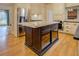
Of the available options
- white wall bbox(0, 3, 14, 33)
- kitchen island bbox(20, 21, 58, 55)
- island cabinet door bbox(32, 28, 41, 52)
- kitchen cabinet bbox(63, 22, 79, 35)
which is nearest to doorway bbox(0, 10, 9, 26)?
white wall bbox(0, 3, 14, 33)

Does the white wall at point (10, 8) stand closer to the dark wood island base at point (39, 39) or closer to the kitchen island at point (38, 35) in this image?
the kitchen island at point (38, 35)

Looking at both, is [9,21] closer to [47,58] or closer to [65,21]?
[47,58]

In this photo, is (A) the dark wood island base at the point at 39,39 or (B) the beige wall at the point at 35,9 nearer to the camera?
(B) the beige wall at the point at 35,9

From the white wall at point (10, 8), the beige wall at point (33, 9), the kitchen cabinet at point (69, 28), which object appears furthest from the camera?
the kitchen cabinet at point (69, 28)

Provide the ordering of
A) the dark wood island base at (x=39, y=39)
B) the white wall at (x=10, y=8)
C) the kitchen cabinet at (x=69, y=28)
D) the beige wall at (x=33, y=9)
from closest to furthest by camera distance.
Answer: the white wall at (x=10, y=8) → the beige wall at (x=33, y=9) → the kitchen cabinet at (x=69, y=28) → the dark wood island base at (x=39, y=39)

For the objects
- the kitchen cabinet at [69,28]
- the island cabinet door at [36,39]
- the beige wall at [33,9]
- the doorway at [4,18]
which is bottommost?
the island cabinet door at [36,39]

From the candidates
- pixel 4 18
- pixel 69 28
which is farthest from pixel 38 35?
pixel 4 18

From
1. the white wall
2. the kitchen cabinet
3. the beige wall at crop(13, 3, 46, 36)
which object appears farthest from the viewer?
the kitchen cabinet

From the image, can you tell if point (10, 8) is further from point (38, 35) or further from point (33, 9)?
point (38, 35)

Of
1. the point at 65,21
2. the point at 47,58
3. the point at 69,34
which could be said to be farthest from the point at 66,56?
the point at 65,21

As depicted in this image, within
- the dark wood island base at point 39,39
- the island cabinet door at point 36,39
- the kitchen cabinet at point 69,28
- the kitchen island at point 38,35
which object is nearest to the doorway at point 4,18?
the kitchen island at point 38,35

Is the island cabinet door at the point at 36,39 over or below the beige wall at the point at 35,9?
below

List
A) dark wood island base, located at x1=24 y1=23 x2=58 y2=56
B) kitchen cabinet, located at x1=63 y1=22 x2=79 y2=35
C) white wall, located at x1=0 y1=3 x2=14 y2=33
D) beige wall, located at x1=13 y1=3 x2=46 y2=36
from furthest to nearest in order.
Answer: dark wood island base, located at x1=24 y1=23 x2=58 y2=56
kitchen cabinet, located at x1=63 y1=22 x2=79 y2=35
beige wall, located at x1=13 y1=3 x2=46 y2=36
white wall, located at x1=0 y1=3 x2=14 y2=33

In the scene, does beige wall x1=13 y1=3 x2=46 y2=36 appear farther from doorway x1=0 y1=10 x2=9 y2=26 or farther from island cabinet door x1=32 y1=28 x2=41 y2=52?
island cabinet door x1=32 y1=28 x2=41 y2=52
